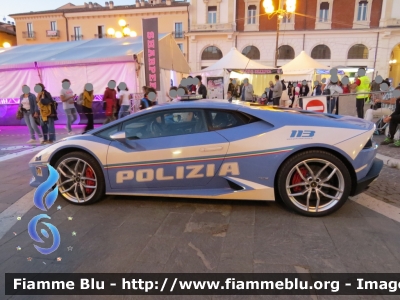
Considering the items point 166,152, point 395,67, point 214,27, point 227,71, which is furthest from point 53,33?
point 166,152

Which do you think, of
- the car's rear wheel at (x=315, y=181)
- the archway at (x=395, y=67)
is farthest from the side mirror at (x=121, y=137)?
the archway at (x=395, y=67)

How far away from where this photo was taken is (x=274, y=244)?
2773 millimetres

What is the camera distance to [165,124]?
363 cm

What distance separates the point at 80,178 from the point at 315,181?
281 cm

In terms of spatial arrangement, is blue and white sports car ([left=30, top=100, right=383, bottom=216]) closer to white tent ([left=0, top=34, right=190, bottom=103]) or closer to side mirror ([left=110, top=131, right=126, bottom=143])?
side mirror ([left=110, top=131, right=126, bottom=143])

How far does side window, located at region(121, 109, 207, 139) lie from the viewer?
352cm

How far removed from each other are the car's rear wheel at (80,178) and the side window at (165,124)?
604 millimetres

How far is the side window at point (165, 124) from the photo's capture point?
352 centimetres

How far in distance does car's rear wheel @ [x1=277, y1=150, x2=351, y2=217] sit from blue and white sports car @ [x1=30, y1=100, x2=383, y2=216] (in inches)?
0.4

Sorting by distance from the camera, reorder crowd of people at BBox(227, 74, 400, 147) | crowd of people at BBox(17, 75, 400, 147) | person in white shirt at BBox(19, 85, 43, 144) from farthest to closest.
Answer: person in white shirt at BBox(19, 85, 43, 144) < crowd of people at BBox(17, 75, 400, 147) < crowd of people at BBox(227, 74, 400, 147)

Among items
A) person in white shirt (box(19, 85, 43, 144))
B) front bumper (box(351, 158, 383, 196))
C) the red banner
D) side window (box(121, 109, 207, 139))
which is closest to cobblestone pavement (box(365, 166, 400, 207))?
front bumper (box(351, 158, 383, 196))

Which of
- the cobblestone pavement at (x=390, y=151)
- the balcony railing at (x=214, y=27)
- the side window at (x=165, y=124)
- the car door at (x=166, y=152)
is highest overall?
the balcony railing at (x=214, y=27)

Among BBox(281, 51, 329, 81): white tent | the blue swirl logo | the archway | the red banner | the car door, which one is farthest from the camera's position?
the archway

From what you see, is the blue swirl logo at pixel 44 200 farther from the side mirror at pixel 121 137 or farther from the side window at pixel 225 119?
the side window at pixel 225 119
